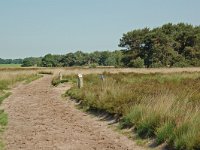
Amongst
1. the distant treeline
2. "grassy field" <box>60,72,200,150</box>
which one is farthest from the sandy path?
the distant treeline

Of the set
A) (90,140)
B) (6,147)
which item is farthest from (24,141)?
(90,140)

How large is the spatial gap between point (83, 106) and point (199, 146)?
901 cm

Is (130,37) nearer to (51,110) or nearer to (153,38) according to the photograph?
(153,38)

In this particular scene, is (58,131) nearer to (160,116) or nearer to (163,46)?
(160,116)

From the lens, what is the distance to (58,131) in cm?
1155

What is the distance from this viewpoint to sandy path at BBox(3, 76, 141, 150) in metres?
9.73

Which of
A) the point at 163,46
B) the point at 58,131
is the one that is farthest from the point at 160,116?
the point at 163,46

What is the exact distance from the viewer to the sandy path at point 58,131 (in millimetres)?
9734

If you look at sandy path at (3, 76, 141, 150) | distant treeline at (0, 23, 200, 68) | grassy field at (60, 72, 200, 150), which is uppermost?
→ distant treeline at (0, 23, 200, 68)

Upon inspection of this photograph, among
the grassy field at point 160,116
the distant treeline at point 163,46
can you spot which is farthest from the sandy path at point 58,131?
the distant treeline at point 163,46

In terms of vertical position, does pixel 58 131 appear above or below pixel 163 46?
below

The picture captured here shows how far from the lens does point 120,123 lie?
1188cm

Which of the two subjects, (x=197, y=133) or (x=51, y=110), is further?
(x=51, y=110)

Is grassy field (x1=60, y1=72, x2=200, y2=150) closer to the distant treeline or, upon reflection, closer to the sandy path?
the sandy path
